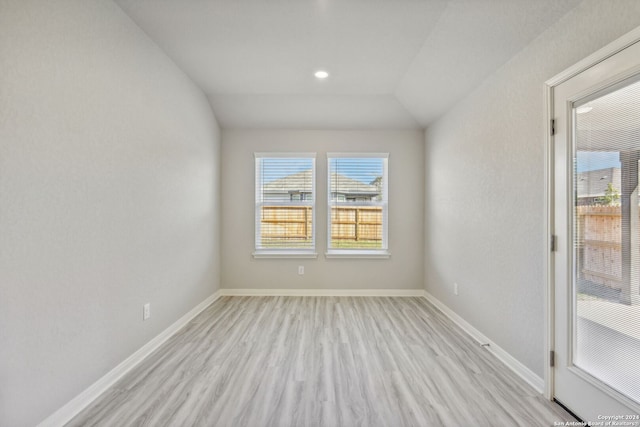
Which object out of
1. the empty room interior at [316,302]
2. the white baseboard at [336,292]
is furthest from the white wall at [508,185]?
the white baseboard at [336,292]

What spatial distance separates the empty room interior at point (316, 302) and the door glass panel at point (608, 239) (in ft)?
0.03

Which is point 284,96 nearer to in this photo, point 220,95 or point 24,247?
point 220,95

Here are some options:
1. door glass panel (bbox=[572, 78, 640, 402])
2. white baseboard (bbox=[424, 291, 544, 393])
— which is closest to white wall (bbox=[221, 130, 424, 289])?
white baseboard (bbox=[424, 291, 544, 393])

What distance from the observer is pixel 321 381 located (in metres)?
1.91

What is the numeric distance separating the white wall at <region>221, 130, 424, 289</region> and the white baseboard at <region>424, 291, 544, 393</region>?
98 cm

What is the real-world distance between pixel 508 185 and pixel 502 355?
1369 millimetres

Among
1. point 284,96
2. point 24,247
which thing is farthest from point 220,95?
point 24,247

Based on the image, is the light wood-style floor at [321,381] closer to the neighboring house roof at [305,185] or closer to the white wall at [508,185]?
the white wall at [508,185]

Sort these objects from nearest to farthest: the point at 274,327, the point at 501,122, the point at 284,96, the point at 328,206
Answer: the point at 501,122
the point at 274,327
the point at 284,96
the point at 328,206

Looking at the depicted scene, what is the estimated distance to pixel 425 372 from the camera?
79.4 inches

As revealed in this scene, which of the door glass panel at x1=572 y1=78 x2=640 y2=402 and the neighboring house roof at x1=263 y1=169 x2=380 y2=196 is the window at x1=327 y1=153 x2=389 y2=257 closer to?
the neighboring house roof at x1=263 y1=169 x2=380 y2=196

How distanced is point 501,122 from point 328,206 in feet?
7.66

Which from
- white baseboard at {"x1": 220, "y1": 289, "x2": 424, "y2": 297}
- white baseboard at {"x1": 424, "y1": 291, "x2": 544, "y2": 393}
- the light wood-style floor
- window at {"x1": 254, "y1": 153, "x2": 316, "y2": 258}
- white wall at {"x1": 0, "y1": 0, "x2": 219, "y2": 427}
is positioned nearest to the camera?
white wall at {"x1": 0, "y1": 0, "x2": 219, "y2": 427}

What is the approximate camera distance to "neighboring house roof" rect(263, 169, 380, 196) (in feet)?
13.3
